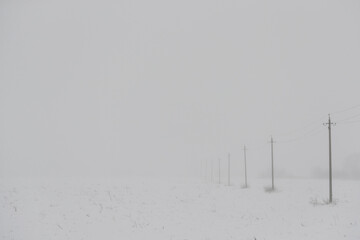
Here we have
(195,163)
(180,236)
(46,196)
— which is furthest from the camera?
(195,163)

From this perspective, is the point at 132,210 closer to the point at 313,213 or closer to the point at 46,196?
the point at 46,196

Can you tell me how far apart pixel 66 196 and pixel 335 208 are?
73.6ft

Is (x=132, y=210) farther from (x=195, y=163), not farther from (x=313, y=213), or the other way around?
(x=195, y=163)

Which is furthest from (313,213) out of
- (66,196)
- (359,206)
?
(66,196)

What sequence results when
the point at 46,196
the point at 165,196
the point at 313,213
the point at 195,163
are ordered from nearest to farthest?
the point at 313,213, the point at 46,196, the point at 165,196, the point at 195,163

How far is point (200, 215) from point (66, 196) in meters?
12.3

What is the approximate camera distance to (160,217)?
2375 centimetres

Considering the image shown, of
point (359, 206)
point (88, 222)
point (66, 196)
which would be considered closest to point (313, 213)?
point (359, 206)

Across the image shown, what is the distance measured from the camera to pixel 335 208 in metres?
25.7

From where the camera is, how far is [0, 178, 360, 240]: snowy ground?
62.7 ft

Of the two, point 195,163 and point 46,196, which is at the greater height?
point 46,196

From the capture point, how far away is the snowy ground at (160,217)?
1911 cm

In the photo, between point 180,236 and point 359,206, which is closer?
point 180,236

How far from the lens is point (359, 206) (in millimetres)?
25938
